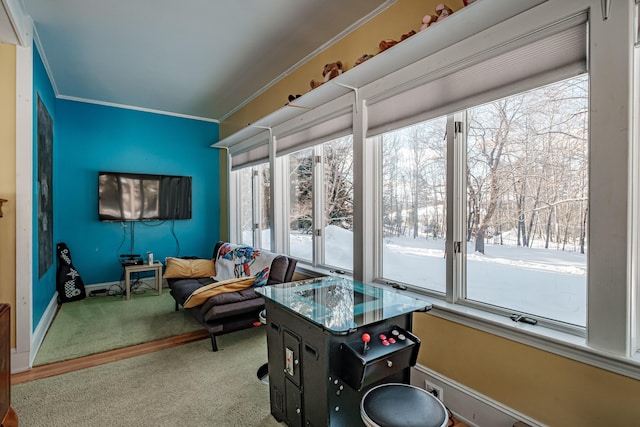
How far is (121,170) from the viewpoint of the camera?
15.7 ft

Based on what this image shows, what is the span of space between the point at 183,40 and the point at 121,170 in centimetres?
275

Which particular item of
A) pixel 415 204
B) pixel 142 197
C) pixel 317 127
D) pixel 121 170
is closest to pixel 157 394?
pixel 415 204

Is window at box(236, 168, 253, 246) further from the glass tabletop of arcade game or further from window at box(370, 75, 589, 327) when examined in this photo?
window at box(370, 75, 589, 327)

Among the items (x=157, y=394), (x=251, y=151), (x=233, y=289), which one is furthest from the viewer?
(x=251, y=151)

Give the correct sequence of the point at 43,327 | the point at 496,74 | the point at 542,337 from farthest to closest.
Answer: the point at 43,327, the point at 496,74, the point at 542,337

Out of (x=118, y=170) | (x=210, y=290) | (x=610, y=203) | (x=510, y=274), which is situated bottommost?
(x=210, y=290)

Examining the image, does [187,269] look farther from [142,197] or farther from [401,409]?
[401,409]

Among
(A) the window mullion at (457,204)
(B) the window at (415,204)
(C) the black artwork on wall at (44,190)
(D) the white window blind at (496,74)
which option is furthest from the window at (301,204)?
(C) the black artwork on wall at (44,190)

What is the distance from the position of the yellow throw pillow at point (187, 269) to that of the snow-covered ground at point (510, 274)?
2536 mm

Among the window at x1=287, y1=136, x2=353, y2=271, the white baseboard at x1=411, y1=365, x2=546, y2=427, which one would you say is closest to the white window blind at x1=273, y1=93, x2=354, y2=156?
the window at x1=287, y1=136, x2=353, y2=271

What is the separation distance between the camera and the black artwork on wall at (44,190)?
301cm

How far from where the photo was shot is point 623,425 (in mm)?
1306

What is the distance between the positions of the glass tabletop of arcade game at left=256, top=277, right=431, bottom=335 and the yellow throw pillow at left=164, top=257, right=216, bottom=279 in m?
2.31

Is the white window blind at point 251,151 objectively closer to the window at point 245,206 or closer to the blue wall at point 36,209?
the window at point 245,206
